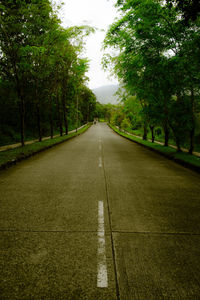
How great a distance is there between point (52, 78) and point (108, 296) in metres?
24.0

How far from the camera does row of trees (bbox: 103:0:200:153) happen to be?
9.91 metres

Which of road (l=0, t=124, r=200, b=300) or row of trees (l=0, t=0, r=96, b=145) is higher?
row of trees (l=0, t=0, r=96, b=145)

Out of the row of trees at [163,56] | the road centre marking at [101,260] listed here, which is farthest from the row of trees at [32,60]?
the road centre marking at [101,260]

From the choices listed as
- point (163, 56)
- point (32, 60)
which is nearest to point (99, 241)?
point (163, 56)

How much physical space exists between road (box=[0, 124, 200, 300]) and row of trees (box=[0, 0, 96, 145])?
35.7 feet

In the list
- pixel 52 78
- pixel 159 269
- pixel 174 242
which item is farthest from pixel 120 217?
pixel 52 78

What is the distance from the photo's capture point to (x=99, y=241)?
3.20 meters

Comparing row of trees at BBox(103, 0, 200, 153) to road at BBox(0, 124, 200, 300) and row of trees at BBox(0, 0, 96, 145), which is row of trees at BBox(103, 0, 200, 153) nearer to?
row of trees at BBox(0, 0, 96, 145)

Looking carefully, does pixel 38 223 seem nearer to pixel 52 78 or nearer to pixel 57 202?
pixel 57 202

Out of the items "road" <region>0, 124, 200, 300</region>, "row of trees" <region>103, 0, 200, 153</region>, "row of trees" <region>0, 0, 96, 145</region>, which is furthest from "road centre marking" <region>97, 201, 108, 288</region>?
"row of trees" <region>0, 0, 96, 145</region>

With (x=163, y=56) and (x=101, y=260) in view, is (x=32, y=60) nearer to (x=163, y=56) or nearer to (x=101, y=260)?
(x=163, y=56)

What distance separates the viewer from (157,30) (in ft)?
35.3

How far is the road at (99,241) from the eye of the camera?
7.54ft

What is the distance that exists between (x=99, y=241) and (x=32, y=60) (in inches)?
Answer: 638
